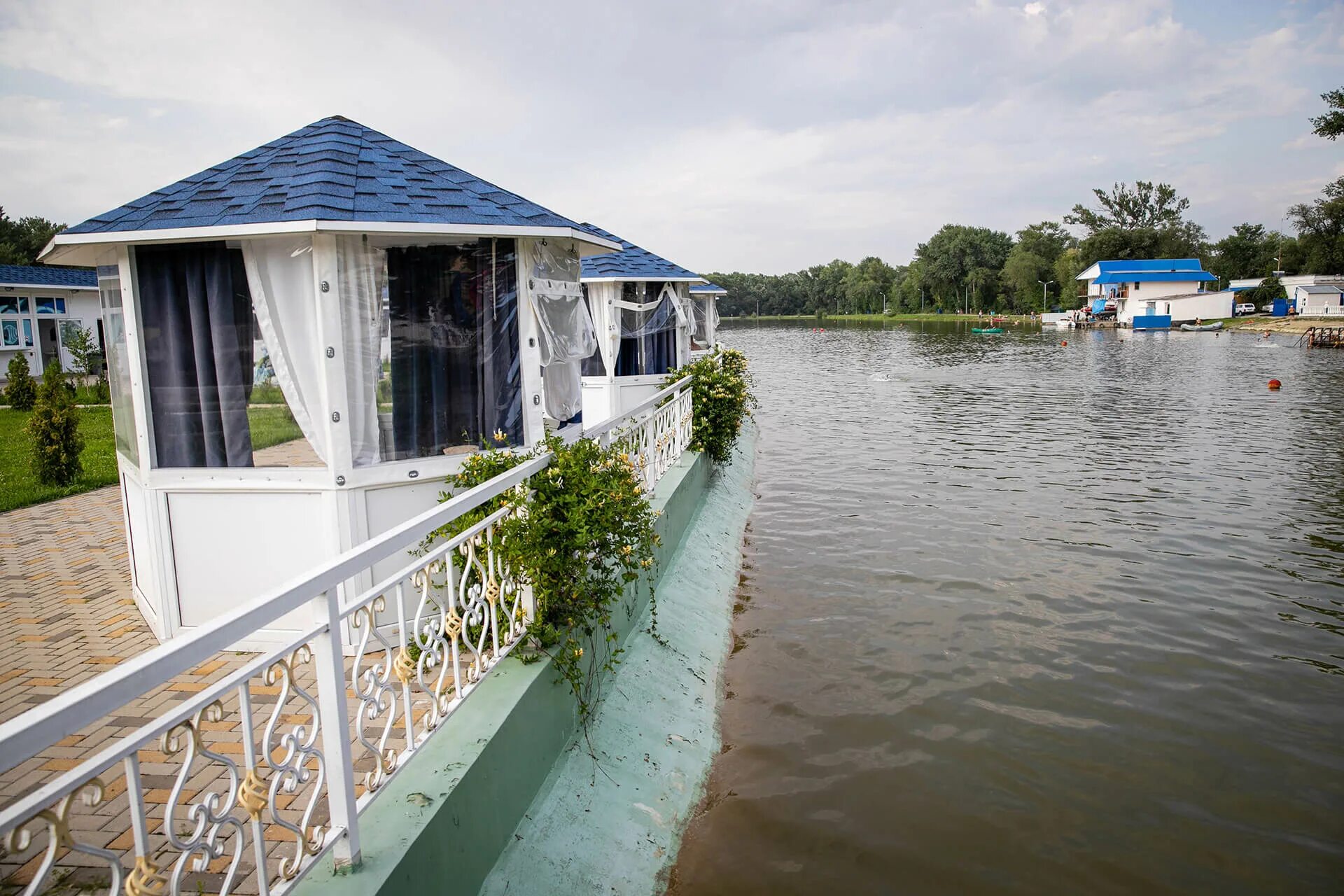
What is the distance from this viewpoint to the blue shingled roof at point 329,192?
5.36 metres

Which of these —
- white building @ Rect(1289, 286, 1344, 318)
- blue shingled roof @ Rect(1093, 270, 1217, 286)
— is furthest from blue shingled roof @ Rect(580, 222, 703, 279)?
blue shingled roof @ Rect(1093, 270, 1217, 286)

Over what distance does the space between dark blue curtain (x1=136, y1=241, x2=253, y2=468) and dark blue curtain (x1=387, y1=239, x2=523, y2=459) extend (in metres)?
1.00

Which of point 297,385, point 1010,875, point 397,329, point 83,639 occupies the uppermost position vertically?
point 397,329

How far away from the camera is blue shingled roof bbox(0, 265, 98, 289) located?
24.3 metres

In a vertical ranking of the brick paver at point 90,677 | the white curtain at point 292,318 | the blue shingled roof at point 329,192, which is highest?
the blue shingled roof at point 329,192

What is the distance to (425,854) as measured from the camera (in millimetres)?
3260

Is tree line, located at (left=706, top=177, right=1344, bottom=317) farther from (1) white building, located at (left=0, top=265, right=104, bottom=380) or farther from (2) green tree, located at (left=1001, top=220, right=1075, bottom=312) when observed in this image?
(1) white building, located at (left=0, top=265, right=104, bottom=380)

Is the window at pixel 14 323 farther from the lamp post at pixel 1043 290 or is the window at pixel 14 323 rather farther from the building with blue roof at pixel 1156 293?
the lamp post at pixel 1043 290

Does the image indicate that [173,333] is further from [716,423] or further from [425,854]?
[716,423]

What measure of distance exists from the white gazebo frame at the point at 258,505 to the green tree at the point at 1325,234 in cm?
9699

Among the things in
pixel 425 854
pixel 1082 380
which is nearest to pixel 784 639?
pixel 425 854

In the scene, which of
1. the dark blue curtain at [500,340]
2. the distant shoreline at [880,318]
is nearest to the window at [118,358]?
the dark blue curtain at [500,340]

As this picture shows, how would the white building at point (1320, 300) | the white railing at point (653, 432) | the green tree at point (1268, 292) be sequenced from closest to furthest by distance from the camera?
the white railing at point (653, 432) < the white building at point (1320, 300) < the green tree at point (1268, 292)

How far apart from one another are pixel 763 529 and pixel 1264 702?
21.6 ft
